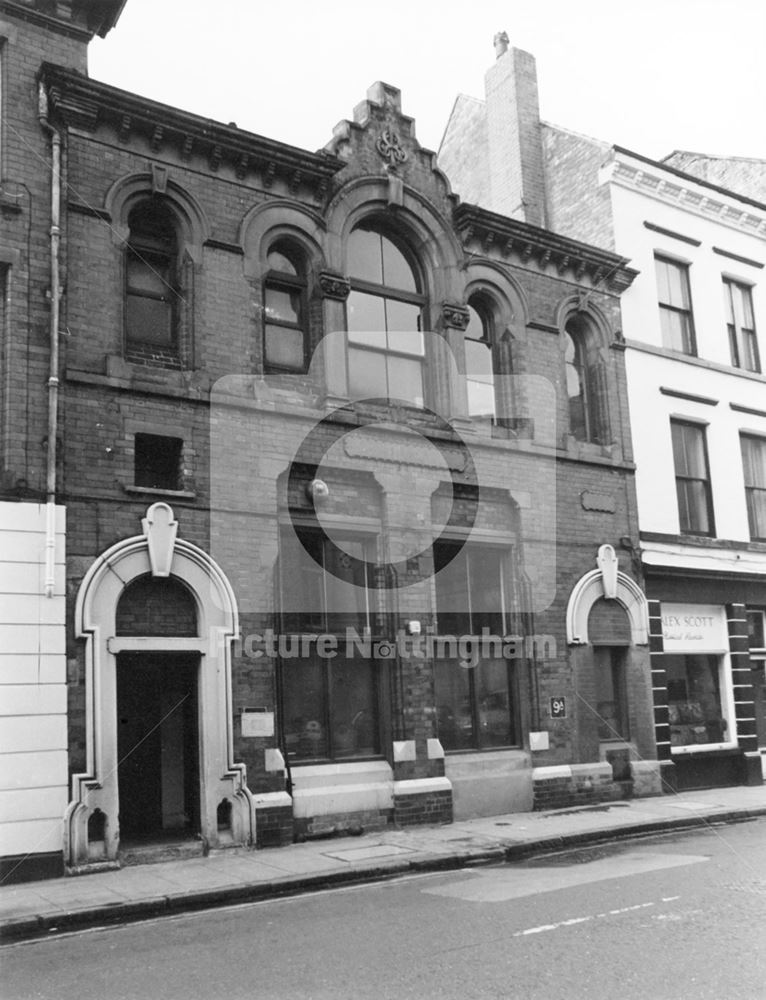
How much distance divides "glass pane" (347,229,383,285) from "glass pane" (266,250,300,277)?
1.02 m

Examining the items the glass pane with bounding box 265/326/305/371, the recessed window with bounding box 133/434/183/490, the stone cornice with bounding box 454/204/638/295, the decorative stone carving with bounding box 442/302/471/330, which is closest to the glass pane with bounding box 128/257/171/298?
the glass pane with bounding box 265/326/305/371

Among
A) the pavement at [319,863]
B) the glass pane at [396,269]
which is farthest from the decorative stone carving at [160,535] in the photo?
the glass pane at [396,269]

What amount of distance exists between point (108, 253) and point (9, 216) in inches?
52.3

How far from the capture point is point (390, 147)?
55.0 ft

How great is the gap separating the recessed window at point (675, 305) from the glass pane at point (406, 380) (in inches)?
261

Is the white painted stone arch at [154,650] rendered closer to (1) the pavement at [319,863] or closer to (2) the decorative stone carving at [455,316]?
(1) the pavement at [319,863]

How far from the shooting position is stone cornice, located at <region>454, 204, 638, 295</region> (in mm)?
17531

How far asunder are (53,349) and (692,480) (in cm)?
1318

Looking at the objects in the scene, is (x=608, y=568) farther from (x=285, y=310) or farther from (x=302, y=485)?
(x=285, y=310)

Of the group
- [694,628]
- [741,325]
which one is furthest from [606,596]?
[741,325]

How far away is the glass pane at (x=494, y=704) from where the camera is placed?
1648cm

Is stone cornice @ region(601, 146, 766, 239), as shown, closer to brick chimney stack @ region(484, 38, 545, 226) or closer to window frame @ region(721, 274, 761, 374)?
window frame @ region(721, 274, 761, 374)

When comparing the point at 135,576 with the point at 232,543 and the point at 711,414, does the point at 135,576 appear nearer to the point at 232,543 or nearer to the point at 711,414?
the point at 232,543

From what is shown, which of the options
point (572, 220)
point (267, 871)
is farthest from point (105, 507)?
point (572, 220)
